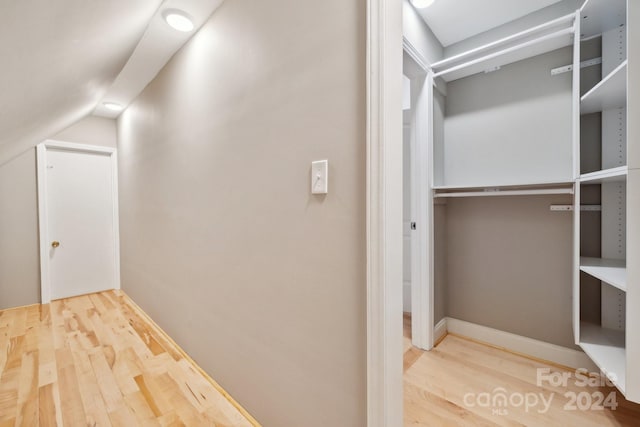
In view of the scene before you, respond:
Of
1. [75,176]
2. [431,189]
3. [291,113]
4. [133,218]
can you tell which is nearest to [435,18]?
[431,189]

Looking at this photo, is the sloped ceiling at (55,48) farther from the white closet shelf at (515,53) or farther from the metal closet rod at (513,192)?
the metal closet rod at (513,192)

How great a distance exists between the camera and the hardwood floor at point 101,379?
4.51ft

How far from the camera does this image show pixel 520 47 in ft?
5.55

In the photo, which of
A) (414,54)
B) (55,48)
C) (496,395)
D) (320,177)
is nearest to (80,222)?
(55,48)

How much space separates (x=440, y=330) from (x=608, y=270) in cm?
120

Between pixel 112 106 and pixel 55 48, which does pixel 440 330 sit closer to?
pixel 55 48

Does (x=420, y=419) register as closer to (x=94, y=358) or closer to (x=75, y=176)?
(x=94, y=358)

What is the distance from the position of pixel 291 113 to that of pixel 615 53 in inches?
78.5

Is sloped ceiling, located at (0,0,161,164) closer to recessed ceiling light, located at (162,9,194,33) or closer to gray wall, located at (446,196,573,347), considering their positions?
recessed ceiling light, located at (162,9,194,33)

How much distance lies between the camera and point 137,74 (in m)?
2.33

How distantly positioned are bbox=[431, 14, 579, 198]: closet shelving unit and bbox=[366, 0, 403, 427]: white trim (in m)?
1.36

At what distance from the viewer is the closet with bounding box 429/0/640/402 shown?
4.46 ft

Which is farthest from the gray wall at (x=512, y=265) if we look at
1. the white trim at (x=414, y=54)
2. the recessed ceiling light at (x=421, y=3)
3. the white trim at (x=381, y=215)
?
the white trim at (x=381, y=215)

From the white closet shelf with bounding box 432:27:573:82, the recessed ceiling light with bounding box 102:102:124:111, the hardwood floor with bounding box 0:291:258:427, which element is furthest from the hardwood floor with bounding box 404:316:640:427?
the recessed ceiling light with bounding box 102:102:124:111
